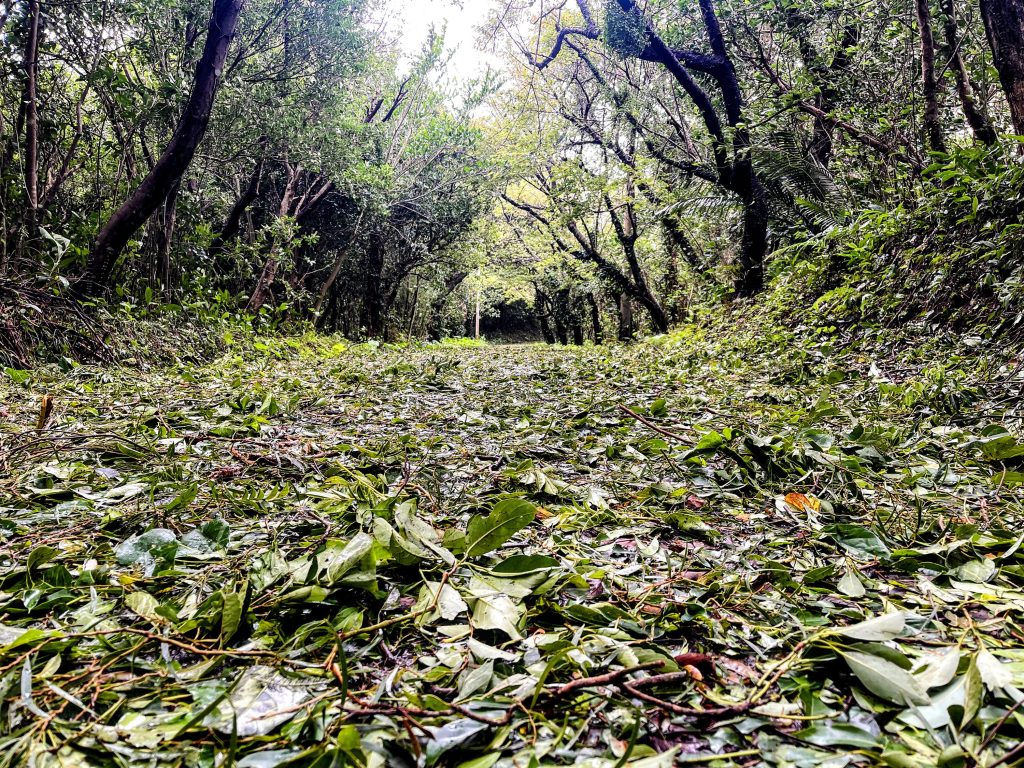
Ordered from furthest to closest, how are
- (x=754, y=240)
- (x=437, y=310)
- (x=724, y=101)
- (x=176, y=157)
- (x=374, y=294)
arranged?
(x=437, y=310), (x=374, y=294), (x=754, y=240), (x=724, y=101), (x=176, y=157)

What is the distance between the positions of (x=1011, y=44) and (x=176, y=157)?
7278 millimetres

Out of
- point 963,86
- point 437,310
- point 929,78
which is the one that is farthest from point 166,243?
point 437,310

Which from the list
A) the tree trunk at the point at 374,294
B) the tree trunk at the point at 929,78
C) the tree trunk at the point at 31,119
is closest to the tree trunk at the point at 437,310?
the tree trunk at the point at 374,294

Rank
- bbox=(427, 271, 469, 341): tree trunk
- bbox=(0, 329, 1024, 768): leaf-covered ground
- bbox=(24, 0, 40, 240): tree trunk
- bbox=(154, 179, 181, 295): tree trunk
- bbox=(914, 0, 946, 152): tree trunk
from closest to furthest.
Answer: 1. bbox=(0, 329, 1024, 768): leaf-covered ground
2. bbox=(914, 0, 946, 152): tree trunk
3. bbox=(24, 0, 40, 240): tree trunk
4. bbox=(154, 179, 181, 295): tree trunk
5. bbox=(427, 271, 469, 341): tree trunk

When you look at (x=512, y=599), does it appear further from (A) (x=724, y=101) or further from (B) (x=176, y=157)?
(A) (x=724, y=101)

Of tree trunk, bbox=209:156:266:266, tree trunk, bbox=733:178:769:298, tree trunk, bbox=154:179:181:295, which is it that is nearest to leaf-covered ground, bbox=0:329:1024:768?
tree trunk, bbox=154:179:181:295

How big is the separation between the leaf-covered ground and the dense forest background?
2.61 metres

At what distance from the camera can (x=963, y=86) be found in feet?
14.9

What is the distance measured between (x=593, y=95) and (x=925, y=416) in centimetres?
1087

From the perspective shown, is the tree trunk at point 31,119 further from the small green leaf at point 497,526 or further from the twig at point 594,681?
the twig at point 594,681

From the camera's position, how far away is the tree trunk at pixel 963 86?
4.48 m

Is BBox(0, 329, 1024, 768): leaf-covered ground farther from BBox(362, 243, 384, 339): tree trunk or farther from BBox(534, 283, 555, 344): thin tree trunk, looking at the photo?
BBox(534, 283, 555, 344): thin tree trunk

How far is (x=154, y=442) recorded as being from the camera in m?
2.21

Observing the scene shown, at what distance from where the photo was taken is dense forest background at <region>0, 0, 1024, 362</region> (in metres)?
4.48
